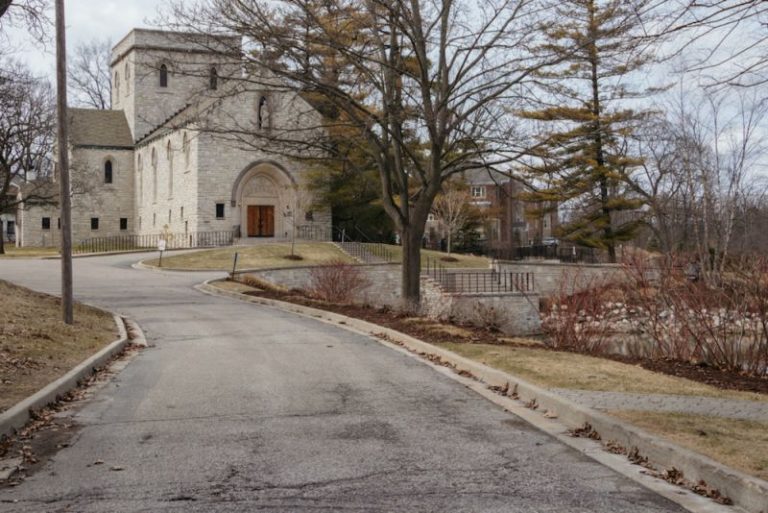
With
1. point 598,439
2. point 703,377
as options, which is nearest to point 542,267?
point 703,377

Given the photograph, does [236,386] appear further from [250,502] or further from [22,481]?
[250,502]

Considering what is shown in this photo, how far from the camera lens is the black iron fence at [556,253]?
5488 centimetres

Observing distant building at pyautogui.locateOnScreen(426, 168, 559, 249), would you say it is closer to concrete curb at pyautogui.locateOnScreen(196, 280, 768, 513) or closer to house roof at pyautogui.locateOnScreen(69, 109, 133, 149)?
house roof at pyautogui.locateOnScreen(69, 109, 133, 149)

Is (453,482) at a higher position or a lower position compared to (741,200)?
lower

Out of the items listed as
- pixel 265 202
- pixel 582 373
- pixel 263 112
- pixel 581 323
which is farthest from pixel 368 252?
pixel 582 373

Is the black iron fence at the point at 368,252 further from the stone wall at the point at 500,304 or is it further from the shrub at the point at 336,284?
the shrub at the point at 336,284

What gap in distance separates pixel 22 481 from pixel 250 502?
1931 mm

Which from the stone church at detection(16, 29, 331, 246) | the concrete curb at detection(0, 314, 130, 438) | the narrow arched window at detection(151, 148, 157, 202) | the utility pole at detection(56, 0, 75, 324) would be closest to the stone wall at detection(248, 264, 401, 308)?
the stone church at detection(16, 29, 331, 246)

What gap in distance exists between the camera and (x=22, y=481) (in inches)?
242

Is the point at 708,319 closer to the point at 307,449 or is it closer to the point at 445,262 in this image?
the point at 307,449

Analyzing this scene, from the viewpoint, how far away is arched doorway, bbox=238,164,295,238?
2215 inches

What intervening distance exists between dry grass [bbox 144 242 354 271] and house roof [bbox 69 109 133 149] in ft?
88.2

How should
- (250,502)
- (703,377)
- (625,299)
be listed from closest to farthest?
(250,502)
(703,377)
(625,299)

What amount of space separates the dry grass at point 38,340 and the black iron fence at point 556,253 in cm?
3926
